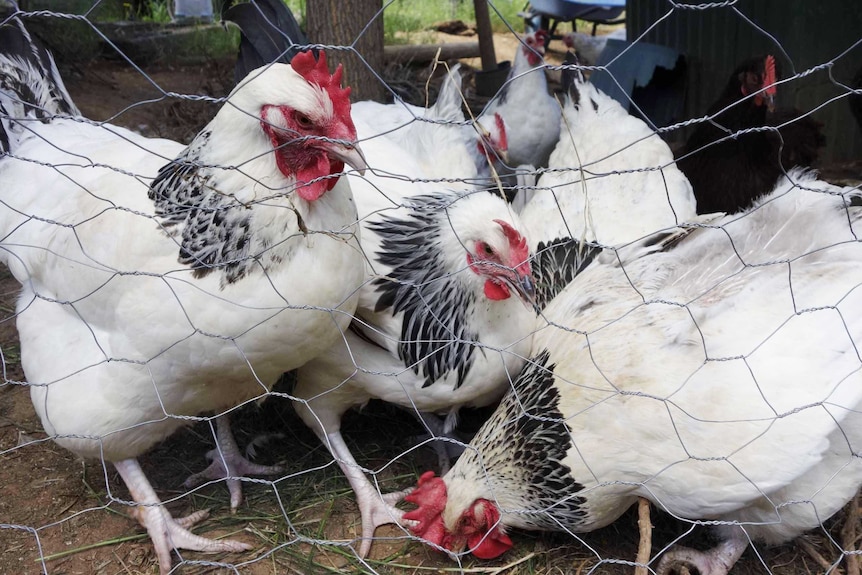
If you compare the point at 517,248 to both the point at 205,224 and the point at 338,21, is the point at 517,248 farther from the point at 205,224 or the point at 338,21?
the point at 338,21

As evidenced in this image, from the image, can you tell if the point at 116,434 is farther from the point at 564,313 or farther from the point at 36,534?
the point at 564,313

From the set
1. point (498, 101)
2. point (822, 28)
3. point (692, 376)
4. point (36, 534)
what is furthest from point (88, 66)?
point (692, 376)

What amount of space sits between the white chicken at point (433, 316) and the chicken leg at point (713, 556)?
57cm

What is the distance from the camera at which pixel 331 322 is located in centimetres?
166

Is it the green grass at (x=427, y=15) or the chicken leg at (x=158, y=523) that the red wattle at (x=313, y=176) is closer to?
the chicken leg at (x=158, y=523)

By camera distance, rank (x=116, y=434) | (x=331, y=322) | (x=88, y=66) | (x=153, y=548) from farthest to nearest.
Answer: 1. (x=88, y=66)
2. (x=153, y=548)
3. (x=116, y=434)
4. (x=331, y=322)

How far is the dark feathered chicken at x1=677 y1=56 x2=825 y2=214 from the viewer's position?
2838mm

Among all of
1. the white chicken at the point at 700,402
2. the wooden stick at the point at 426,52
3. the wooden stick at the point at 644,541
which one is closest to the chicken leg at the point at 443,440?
the white chicken at the point at 700,402

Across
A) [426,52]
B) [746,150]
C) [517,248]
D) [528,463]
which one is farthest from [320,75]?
[426,52]

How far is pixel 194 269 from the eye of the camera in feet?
5.22

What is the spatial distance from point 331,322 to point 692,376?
0.76 metres

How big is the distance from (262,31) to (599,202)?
1382mm

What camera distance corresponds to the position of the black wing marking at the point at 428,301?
194 centimetres

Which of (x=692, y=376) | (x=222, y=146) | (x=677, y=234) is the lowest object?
(x=692, y=376)
